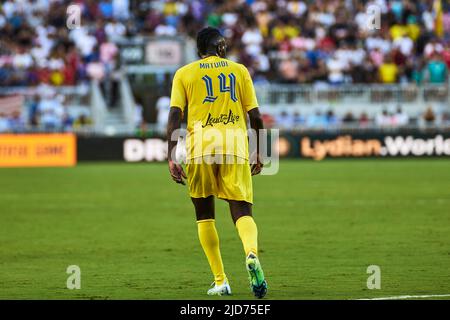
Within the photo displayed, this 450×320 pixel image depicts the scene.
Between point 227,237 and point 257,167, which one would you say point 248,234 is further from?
point 227,237

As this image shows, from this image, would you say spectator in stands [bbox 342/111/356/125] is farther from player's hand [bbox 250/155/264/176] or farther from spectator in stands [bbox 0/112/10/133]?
player's hand [bbox 250/155/264/176]

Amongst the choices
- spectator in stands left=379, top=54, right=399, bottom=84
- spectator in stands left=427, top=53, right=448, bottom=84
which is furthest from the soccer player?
spectator in stands left=379, top=54, right=399, bottom=84

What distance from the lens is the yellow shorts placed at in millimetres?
9383

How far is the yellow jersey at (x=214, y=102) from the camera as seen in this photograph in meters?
9.33

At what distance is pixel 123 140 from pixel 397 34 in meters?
9.78

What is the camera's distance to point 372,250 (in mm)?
13164

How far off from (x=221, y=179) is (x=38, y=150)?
2465 centimetres

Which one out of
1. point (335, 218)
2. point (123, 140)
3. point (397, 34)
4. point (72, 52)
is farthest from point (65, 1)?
point (335, 218)

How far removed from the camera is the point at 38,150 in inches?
1316

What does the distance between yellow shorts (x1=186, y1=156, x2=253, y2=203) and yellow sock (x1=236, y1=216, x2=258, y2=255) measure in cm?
19

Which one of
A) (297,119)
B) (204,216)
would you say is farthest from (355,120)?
(204,216)

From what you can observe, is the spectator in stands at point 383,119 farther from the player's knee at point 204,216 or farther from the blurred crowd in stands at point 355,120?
the player's knee at point 204,216

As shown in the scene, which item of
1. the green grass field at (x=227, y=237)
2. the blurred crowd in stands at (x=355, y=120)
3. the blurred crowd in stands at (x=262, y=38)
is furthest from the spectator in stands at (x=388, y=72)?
the green grass field at (x=227, y=237)

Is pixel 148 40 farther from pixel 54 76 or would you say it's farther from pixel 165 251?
pixel 165 251
